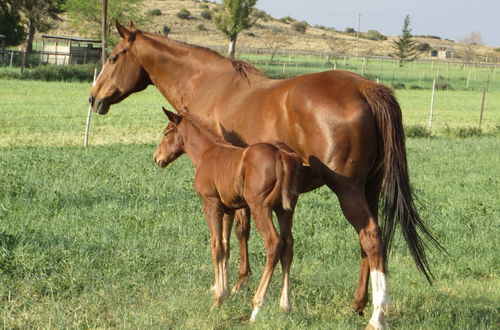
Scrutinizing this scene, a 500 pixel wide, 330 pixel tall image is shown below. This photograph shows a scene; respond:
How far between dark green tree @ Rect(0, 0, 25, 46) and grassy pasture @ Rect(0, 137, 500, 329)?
140ft

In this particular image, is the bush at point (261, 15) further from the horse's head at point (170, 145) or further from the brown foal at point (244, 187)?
the brown foal at point (244, 187)

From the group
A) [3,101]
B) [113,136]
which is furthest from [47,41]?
[113,136]

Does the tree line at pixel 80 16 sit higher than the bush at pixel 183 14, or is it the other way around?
the bush at pixel 183 14

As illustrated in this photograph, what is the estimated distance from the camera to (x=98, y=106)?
25.6 feet

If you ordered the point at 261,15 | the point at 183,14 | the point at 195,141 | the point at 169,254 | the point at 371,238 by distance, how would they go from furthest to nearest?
the point at 261,15 < the point at 183,14 < the point at 169,254 < the point at 195,141 < the point at 371,238

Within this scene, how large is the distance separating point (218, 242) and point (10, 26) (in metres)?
49.8

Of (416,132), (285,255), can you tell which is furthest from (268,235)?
(416,132)

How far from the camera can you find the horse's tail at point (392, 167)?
5.68 meters

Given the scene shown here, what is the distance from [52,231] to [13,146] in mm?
8919

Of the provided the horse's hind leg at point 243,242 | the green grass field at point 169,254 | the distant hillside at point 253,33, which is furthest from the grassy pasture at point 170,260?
the distant hillside at point 253,33

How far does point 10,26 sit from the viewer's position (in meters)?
51.6

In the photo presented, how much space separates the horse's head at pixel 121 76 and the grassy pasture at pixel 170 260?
1454mm

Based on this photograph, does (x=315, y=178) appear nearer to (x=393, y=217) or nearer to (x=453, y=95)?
(x=393, y=217)

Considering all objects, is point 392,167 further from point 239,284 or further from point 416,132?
point 416,132
